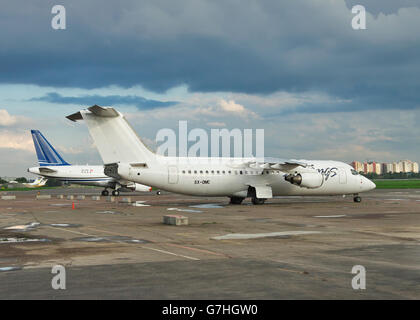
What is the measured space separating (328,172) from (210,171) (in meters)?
11.8

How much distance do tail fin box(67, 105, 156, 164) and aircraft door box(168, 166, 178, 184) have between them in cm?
179

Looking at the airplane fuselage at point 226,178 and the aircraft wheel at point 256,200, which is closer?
the airplane fuselage at point 226,178

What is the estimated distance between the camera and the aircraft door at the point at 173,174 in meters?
35.3

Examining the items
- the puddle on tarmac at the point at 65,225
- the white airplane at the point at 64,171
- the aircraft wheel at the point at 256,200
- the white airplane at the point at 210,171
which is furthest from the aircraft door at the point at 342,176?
the white airplane at the point at 64,171

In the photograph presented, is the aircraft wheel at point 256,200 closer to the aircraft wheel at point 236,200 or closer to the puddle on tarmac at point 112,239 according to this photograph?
the aircraft wheel at point 236,200

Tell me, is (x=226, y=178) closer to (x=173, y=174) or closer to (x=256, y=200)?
(x=256, y=200)

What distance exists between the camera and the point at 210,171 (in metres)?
37.3

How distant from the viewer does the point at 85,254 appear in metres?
13.6

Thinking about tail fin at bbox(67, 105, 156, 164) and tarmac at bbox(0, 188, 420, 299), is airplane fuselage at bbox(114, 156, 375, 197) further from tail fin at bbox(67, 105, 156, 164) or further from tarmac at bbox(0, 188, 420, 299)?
tarmac at bbox(0, 188, 420, 299)

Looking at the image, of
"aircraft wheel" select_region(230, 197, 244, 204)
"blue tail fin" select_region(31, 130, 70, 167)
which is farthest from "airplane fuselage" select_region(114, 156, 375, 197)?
"blue tail fin" select_region(31, 130, 70, 167)

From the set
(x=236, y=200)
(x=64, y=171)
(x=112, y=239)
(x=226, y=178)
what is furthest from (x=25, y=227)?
(x=64, y=171)

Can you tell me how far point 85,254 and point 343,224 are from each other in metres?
14.0
